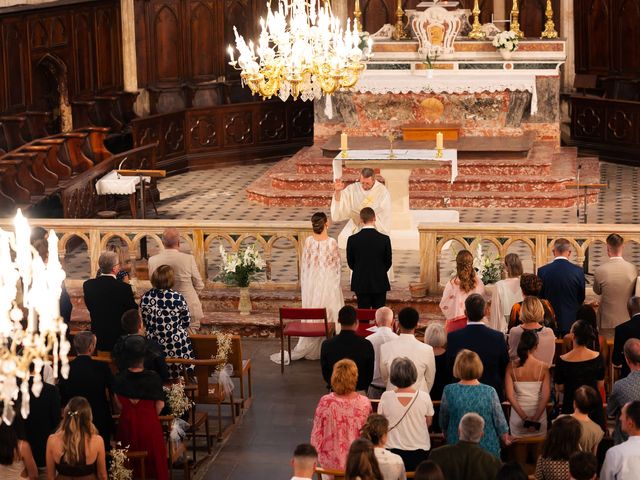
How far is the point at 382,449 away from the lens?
8.11 metres

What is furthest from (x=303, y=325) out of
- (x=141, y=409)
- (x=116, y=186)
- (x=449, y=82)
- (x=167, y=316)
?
(x=449, y=82)

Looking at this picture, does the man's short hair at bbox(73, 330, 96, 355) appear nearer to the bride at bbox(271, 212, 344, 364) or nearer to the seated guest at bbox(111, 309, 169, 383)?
the seated guest at bbox(111, 309, 169, 383)

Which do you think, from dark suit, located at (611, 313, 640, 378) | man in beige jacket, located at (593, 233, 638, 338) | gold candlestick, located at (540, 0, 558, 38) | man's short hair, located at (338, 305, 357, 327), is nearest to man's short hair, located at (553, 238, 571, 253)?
man in beige jacket, located at (593, 233, 638, 338)

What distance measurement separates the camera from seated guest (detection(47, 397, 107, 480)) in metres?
8.36

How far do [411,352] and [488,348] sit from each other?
0.57m

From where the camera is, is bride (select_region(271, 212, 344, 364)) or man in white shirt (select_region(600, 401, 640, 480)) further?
bride (select_region(271, 212, 344, 364))

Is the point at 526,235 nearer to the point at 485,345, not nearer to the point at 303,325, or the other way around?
the point at 303,325

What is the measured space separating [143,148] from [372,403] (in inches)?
468

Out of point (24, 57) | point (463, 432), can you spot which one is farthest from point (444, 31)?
point (463, 432)

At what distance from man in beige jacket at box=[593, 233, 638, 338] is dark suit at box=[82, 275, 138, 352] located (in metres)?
4.11

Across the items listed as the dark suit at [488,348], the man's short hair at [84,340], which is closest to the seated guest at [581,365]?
the dark suit at [488,348]

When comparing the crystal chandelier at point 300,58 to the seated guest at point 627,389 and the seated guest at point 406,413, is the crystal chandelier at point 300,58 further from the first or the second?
the seated guest at point 627,389

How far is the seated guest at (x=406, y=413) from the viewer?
8.82 meters

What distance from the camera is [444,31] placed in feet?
73.1
